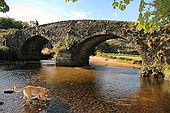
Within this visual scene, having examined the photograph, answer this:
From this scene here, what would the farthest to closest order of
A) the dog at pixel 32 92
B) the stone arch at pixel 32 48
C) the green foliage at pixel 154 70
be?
the stone arch at pixel 32 48, the green foliage at pixel 154 70, the dog at pixel 32 92

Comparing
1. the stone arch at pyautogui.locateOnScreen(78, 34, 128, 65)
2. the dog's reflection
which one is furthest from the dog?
the stone arch at pyautogui.locateOnScreen(78, 34, 128, 65)

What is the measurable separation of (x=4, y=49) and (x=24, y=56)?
4733mm

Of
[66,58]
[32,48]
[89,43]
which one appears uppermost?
[89,43]

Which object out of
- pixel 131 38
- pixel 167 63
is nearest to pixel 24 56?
pixel 131 38

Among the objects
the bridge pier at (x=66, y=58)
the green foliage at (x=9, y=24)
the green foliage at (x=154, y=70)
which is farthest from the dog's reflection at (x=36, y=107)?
the green foliage at (x=9, y=24)

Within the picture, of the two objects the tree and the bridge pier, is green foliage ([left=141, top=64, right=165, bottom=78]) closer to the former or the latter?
the bridge pier

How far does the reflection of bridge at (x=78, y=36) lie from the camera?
35.3 meters

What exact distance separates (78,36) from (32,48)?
1582 cm

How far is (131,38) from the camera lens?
34.8 metres

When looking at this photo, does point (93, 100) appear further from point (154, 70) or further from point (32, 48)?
point (32, 48)

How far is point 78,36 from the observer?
40719 mm

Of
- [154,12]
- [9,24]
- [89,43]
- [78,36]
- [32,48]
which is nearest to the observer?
[154,12]

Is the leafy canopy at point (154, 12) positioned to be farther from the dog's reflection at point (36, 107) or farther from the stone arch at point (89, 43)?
the stone arch at point (89, 43)

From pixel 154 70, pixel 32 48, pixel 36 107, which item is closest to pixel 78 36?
pixel 154 70
